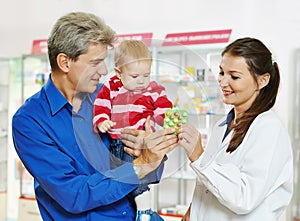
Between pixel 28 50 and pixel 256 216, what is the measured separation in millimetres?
4534

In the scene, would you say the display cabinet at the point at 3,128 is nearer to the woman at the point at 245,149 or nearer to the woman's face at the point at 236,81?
the woman at the point at 245,149

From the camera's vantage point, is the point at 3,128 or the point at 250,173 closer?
the point at 250,173

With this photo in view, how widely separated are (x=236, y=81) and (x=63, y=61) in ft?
1.95

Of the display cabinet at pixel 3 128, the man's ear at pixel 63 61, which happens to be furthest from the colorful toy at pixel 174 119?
the display cabinet at pixel 3 128

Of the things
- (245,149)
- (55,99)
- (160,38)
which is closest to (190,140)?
(245,149)

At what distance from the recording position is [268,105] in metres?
1.72

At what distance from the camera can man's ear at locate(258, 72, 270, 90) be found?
1665mm

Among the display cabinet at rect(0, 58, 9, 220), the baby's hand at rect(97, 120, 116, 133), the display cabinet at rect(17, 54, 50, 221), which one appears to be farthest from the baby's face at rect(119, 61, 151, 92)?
the display cabinet at rect(0, 58, 9, 220)

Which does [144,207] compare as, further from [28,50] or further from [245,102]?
[28,50]

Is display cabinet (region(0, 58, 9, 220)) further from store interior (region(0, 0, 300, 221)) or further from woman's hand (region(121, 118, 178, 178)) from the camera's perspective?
woman's hand (region(121, 118, 178, 178))

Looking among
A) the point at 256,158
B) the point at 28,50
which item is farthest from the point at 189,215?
the point at 28,50

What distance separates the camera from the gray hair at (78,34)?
158 cm

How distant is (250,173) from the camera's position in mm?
1569

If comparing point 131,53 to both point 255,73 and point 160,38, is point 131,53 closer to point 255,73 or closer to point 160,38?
point 255,73
